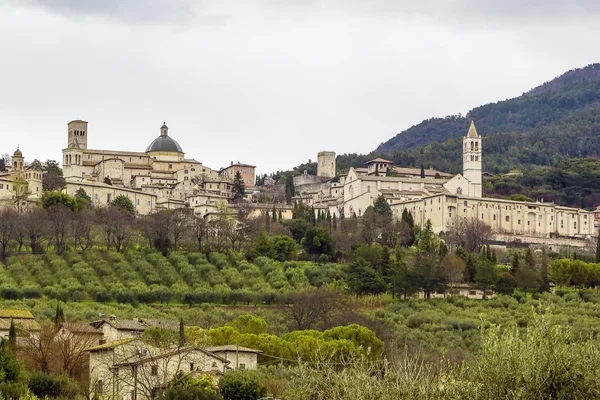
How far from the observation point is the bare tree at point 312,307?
54.8m

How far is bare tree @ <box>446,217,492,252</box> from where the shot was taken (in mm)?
84375

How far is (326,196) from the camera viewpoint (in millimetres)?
108312

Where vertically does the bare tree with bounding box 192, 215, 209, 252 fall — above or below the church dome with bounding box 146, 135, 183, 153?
below

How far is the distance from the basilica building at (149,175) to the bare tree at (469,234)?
2062cm

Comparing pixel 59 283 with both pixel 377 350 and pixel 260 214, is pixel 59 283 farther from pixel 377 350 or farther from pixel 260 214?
pixel 260 214

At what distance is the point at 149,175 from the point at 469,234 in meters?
34.0

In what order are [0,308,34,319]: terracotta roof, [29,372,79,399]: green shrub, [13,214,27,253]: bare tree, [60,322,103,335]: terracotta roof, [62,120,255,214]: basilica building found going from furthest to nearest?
1. [62,120,255,214]: basilica building
2. [13,214,27,253]: bare tree
3. [0,308,34,319]: terracotta roof
4. [60,322,103,335]: terracotta roof
5. [29,372,79,399]: green shrub

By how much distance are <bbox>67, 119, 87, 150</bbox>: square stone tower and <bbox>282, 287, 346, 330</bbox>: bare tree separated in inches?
2421

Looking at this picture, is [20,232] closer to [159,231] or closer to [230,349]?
[159,231]

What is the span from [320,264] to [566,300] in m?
16.4

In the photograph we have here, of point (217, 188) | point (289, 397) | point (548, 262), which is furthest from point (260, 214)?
point (289, 397)

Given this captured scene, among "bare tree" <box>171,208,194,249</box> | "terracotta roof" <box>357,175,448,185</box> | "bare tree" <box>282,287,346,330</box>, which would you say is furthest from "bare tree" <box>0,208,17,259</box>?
"terracotta roof" <box>357,175,448,185</box>

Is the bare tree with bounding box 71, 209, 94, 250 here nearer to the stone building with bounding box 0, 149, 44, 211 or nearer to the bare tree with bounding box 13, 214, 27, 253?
the bare tree with bounding box 13, 214, 27, 253

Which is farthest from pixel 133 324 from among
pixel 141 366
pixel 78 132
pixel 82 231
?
pixel 78 132
